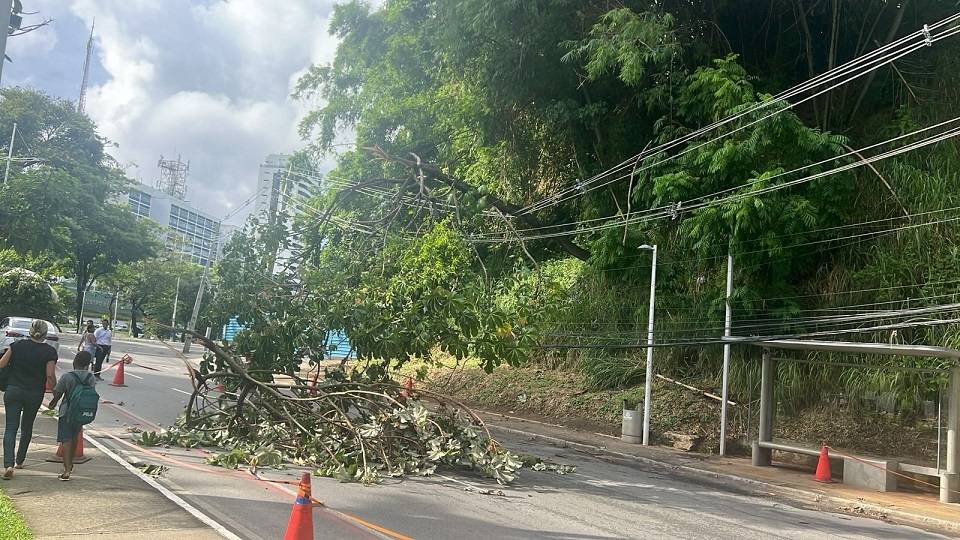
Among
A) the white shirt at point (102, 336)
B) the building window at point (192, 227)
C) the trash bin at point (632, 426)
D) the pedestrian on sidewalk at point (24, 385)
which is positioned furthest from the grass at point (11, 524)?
the building window at point (192, 227)

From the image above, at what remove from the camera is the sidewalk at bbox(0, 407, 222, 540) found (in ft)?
20.2

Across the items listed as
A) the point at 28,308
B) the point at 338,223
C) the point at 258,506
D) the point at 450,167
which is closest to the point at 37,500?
the point at 258,506

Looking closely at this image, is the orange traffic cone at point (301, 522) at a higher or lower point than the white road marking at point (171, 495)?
higher

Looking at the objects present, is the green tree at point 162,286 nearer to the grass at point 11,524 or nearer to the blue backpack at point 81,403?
the blue backpack at point 81,403

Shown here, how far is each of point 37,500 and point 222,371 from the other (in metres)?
5.45

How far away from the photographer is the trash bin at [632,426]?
67.0ft

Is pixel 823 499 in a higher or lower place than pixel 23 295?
lower

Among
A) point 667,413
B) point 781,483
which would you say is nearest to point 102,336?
point 667,413

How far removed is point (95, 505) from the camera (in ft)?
23.1

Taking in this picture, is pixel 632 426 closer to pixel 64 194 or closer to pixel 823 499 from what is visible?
pixel 823 499

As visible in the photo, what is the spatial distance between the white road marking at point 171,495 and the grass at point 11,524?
142 cm

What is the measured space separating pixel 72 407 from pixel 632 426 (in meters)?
15.4

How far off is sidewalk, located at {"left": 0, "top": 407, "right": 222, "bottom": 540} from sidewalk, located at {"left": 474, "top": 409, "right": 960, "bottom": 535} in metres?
10.5

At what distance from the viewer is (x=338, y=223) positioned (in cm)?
1485
